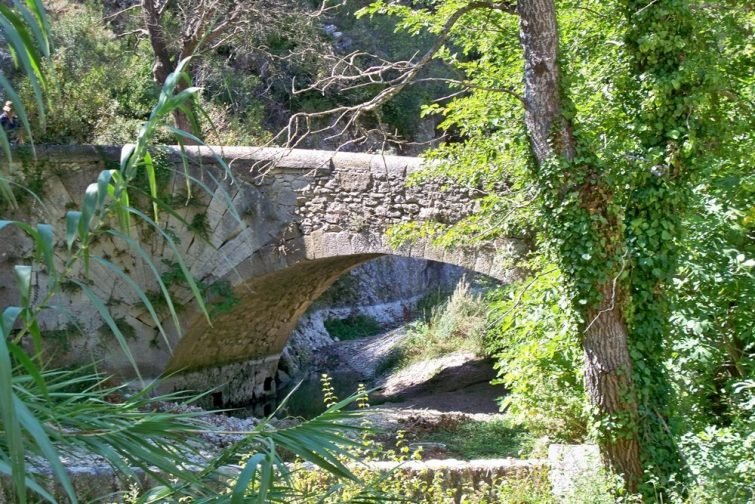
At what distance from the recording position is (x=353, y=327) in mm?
18531

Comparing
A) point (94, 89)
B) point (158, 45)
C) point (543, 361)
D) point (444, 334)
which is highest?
point (158, 45)

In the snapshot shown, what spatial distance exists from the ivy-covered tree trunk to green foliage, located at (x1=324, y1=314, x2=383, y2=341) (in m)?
12.2

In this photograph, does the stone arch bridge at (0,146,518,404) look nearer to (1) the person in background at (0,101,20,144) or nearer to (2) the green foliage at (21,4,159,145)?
(1) the person in background at (0,101,20,144)

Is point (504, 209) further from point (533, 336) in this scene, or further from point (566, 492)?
point (566, 492)

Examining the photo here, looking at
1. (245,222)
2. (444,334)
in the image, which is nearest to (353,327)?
(444,334)

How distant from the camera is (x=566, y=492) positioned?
236 inches

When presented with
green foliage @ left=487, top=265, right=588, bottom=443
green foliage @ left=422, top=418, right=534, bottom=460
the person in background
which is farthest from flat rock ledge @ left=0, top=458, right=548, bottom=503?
the person in background

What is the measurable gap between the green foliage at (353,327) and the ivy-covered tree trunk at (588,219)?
12.2 meters

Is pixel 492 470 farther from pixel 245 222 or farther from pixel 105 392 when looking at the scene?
pixel 245 222

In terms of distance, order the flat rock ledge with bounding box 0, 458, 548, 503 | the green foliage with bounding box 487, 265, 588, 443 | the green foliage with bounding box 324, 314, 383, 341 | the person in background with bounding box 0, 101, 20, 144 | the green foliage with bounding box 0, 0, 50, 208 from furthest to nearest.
A: the green foliage with bounding box 324, 314, 383, 341 < the person in background with bounding box 0, 101, 20, 144 < the green foliage with bounding box 487, 265, 588, 443 < the flat rock ledge with bounding box 0, 458, 548, 503 < the green foliage with bounding box 0, 0, 50, 208

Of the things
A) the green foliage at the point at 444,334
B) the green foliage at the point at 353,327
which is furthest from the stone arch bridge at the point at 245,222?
the green foliage at the point at 353,327

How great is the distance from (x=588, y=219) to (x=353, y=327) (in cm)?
1297

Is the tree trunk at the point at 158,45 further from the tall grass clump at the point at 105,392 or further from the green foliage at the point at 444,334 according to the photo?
the tall grass clump at the point at 105,392

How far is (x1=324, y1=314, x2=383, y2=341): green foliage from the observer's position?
18062 mm
